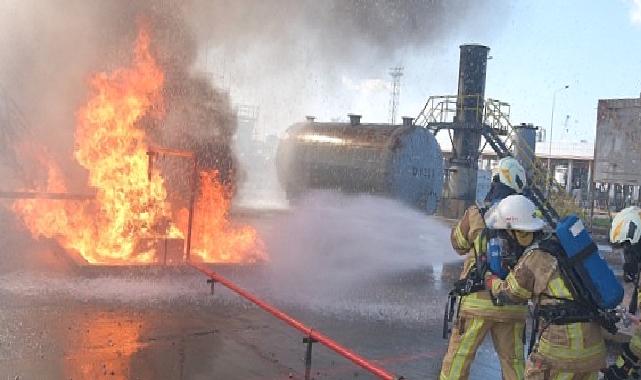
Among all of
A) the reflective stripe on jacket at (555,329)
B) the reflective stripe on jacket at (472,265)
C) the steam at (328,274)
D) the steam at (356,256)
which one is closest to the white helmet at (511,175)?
the reflective stripe on jacket at (472,265)

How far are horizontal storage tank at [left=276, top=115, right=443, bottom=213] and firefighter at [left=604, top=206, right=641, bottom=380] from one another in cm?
1051

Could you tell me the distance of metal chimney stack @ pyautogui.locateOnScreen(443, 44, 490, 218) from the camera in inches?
806

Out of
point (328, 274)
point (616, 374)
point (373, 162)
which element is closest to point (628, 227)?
point (616, 374)

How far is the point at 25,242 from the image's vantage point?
32.9 feet

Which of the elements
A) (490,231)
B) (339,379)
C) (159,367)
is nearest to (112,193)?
(159,367)

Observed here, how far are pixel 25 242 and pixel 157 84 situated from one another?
338cm

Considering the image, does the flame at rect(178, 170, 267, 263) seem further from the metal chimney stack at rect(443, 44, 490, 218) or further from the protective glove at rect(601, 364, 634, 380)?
the metal chimney stack at rect(443, 44, 490, 218)

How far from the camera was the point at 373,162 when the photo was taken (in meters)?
15.4

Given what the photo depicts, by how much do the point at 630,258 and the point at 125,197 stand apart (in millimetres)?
6901

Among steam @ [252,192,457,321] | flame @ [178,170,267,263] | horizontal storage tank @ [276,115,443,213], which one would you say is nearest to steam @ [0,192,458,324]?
steam @ [252,192,457,321]

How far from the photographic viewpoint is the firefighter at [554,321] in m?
3.53

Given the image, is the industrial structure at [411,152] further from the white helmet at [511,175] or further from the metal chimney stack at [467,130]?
the white helmet at [511,175]

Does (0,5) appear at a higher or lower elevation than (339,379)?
higher

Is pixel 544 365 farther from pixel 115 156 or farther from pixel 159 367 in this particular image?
pixel 115 156
